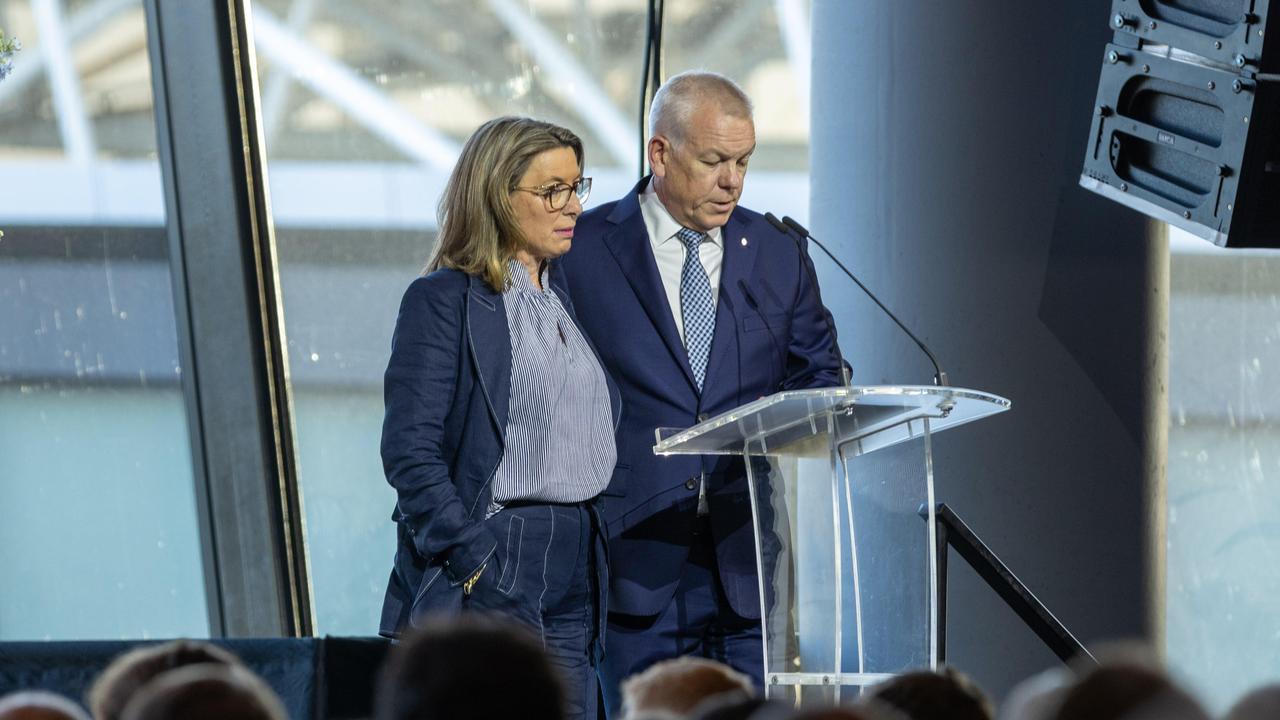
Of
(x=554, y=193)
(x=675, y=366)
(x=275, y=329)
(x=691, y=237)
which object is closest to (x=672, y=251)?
(x=691, y=237)

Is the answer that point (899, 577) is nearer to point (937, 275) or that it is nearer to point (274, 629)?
point (937, 275)

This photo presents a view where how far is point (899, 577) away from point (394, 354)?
0.94 m

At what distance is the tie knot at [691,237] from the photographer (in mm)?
2986

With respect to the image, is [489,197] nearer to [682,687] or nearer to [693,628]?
[693,628]

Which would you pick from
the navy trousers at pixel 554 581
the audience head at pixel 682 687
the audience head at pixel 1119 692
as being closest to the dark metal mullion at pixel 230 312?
the navy trousers at pixel 554 581

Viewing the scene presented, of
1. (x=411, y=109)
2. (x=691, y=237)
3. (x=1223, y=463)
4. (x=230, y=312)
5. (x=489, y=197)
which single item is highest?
(x=411, y=109)

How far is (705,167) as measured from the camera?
2.96 metres

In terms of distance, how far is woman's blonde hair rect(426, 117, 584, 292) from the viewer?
2586mm

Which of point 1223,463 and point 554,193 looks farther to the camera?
point 1223,463

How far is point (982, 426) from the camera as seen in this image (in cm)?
350

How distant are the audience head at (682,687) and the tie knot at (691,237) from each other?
200 cm

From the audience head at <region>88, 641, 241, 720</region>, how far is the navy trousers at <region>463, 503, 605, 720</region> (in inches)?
56.1

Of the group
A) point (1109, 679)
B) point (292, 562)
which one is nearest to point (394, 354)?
point (1109, 679)

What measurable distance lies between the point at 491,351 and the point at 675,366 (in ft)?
1.60
